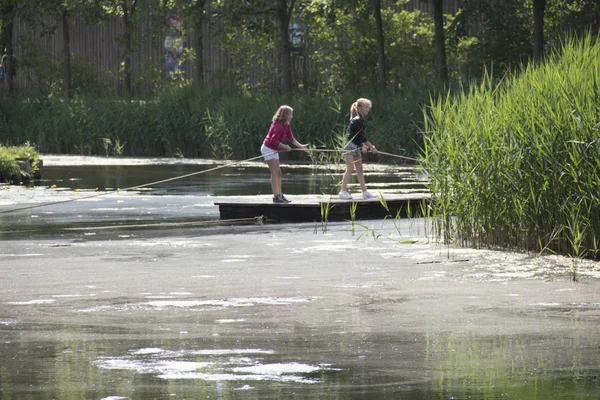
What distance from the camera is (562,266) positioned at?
11.8 meters

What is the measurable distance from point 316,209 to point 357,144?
5.43 feet

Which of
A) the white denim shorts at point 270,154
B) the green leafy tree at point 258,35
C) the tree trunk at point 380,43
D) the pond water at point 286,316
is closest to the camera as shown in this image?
the pond water at point 286,316

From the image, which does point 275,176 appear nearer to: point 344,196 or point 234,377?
point 344,196

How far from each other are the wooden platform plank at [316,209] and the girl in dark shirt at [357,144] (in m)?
0.26

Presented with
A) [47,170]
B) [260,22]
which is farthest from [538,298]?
[260,22]

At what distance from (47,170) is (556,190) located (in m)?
19.7

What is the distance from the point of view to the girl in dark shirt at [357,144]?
18.2 metres

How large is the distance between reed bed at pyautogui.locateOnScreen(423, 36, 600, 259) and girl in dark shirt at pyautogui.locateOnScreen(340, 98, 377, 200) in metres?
3.87

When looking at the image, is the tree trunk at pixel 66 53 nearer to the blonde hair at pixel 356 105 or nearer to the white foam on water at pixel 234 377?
the blonde hair at pixel 356 105

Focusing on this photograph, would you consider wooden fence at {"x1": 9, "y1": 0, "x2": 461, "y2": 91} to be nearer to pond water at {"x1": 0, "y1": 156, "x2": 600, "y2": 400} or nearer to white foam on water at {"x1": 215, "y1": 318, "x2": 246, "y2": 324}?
pond water at {"x1": 0, "y1": 156, "x2": 600, "y2": 400}

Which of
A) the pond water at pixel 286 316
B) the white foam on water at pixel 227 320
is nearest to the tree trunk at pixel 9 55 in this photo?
the pond water at pixel 286 316

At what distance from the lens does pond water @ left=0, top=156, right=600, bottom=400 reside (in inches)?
275

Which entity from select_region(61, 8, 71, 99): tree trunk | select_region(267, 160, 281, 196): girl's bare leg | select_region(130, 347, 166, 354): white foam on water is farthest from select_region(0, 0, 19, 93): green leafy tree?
select_region(130, 347, 166, 354): white foam on water

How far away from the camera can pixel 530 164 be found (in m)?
12.7
